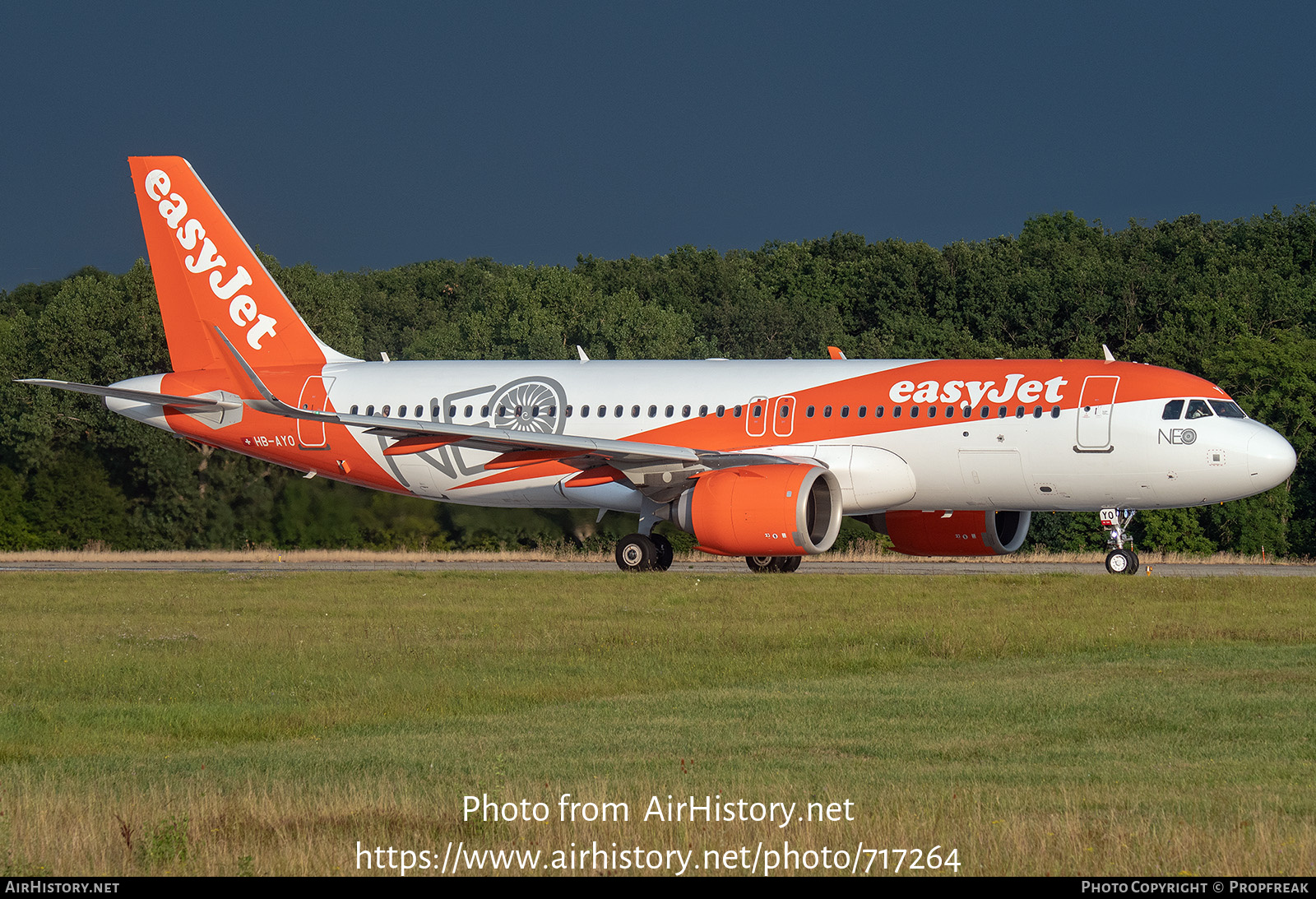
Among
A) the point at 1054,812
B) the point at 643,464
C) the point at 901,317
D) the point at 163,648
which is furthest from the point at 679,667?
the point at 901,317

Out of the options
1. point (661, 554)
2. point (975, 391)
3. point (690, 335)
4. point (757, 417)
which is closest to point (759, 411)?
point (757, 417)

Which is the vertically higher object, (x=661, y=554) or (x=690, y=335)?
(x=690, y=335)

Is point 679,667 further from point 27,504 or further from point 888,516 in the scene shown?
point 27,504

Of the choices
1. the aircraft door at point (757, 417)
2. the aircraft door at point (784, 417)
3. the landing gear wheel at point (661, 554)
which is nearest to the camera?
the aircraft door at point (784, 417)

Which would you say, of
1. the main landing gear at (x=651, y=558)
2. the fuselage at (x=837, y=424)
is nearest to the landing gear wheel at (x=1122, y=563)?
the fuselage at (x=837, y=424)

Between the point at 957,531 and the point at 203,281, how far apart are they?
16265 millimetres

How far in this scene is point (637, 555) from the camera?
2936cm

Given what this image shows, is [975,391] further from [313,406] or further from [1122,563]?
[313,406]

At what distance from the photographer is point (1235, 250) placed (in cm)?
6544

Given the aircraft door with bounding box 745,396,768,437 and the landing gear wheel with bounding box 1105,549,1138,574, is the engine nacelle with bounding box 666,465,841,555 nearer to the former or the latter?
the aircraft door with bounding box 745,396,768,437

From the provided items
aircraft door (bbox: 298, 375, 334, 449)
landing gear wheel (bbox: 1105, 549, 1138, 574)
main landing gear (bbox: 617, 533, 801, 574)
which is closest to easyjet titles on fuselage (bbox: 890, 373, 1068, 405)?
landing gear wheel (bbox: 1105, 549, 1138, 574)

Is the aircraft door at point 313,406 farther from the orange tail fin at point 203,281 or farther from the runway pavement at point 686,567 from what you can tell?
the runway pavement at point 686,567

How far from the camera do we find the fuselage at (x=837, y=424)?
1055 inches
